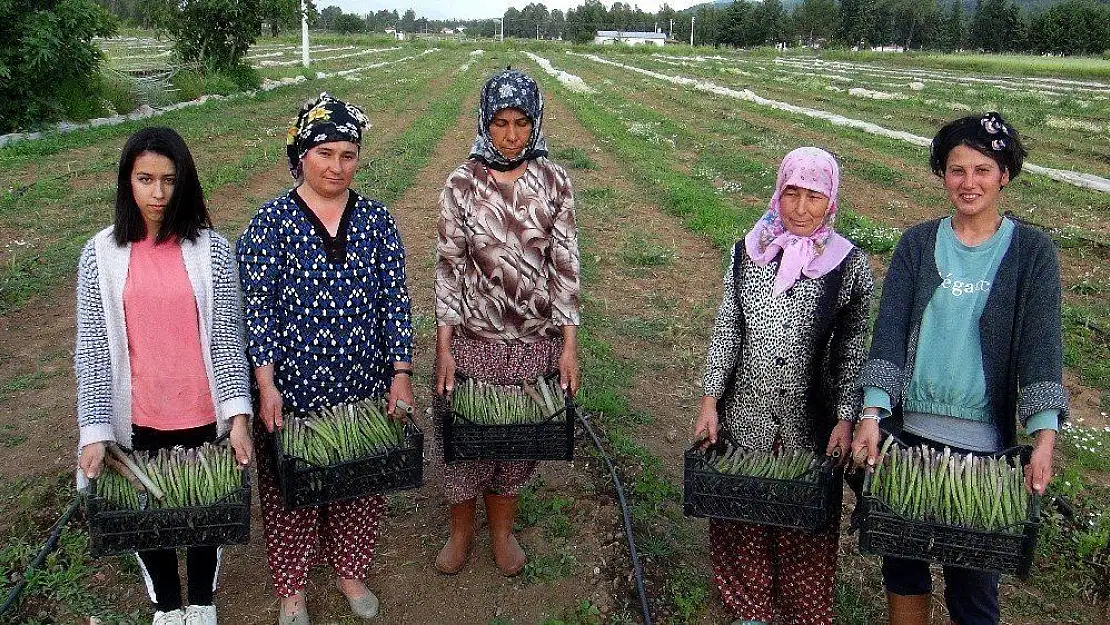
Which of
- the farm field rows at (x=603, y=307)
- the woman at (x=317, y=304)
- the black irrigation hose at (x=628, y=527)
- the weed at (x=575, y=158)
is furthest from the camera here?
the weed at (x=575, y=158)

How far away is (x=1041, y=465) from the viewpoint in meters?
2.47

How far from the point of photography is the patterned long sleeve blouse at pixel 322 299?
111 inches

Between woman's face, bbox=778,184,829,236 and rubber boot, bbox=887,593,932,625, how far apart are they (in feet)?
4.27

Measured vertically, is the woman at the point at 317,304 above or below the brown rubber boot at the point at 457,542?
above

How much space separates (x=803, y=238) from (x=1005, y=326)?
68 cm

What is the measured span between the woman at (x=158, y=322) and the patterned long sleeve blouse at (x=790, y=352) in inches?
68.6

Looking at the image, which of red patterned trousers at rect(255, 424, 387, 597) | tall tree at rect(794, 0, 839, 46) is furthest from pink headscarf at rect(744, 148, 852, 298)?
tall tree at rect(794, 0, 839, 46)

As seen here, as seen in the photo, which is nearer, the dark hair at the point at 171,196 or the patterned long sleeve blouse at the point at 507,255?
the dark hair at the point at 171,196

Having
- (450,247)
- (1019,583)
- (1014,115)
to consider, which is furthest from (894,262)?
(1014,115)

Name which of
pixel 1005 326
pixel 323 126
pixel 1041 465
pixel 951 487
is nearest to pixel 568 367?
pixel 323 126

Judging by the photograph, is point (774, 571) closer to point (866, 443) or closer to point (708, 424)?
point (708, 424)

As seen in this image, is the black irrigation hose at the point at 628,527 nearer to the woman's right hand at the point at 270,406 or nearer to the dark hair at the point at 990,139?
the woman's right hand at the point at 270,406

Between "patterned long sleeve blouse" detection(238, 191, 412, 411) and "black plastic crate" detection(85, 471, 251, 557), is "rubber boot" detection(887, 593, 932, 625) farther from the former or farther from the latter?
"black plastic crate" detection(85, 471, 251, 557)

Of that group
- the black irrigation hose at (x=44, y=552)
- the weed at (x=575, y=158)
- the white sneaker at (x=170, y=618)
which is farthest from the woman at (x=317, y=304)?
the weed at (x=575, y=158)
